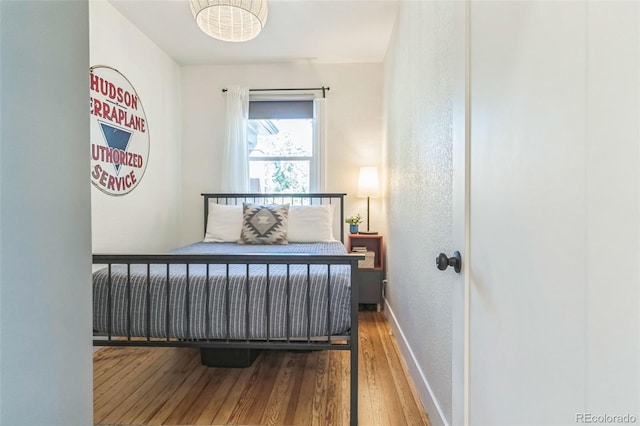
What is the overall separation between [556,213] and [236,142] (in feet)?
11.0

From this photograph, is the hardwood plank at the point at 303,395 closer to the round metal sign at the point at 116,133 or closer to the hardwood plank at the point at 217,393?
the hardwood plank at the point at 217,393

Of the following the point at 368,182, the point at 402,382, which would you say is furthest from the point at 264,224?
the point at 402,382

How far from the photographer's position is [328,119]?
11.7 feet

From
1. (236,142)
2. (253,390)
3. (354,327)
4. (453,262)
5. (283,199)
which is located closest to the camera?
(453,262)

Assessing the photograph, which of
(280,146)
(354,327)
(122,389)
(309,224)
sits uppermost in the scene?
(280,146)

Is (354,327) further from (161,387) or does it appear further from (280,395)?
(161,387)

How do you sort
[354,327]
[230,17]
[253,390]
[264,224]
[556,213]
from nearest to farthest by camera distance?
[556,213], [354,327], [253,390], [230,17], [264,224]

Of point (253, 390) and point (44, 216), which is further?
point (253, 390)

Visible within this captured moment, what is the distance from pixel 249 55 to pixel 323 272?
2.70 metres

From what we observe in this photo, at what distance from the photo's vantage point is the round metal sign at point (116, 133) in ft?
7.77

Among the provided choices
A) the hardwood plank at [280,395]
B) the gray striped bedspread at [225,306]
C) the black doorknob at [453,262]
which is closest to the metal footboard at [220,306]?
the gray striped bedspread at [225,306]

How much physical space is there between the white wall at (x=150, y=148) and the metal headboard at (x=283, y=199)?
0.44 m

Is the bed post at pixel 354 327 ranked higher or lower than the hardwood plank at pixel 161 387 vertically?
higher

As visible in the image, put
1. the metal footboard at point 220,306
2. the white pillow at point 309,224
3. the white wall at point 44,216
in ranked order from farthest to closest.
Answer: the white pillow at point 309,224 < the metal footboard at point 220,306 < the white wall at point 44,216
